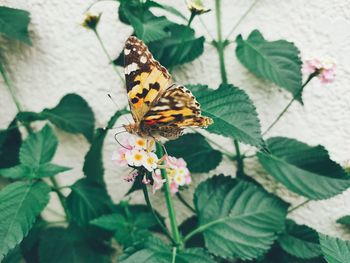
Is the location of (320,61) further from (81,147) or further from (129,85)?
(81,147)

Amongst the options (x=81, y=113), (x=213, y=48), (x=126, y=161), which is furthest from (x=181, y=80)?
(x=126, y=161)

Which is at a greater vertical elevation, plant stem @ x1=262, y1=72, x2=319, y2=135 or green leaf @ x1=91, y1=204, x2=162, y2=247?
plant stem @ x1=262, y1=72, x2=319, y2=135

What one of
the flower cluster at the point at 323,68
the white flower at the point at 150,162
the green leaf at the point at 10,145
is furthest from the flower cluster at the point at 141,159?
the green leaf at the point at 10,145

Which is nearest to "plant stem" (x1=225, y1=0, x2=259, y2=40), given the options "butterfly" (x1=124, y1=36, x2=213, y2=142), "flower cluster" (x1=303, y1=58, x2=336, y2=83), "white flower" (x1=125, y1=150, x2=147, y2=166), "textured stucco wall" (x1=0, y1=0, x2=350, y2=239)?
"textured stucco wall" (x1=0, y1=0, x2=350, y2=239)

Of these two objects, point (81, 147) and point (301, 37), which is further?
point (81, 147)

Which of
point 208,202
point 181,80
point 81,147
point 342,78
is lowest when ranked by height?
point 81,147

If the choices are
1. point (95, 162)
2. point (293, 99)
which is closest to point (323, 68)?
point (293, 99)

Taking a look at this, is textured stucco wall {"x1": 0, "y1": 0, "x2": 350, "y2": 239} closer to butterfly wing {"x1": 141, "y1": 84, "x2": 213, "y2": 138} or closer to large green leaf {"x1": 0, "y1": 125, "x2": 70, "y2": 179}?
large green leaf {"x1": 0, "y1": 125, "x2": 70, "y2": 179}
